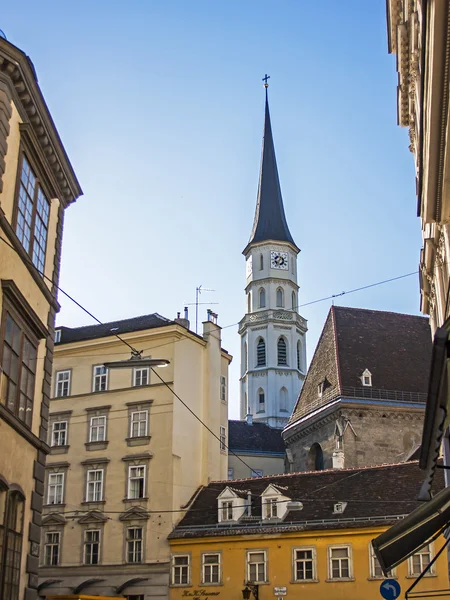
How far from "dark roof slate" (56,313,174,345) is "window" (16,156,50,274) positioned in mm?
21804

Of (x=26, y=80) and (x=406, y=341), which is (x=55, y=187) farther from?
(x=406, y=341)

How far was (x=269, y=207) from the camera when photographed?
95188 millimetres

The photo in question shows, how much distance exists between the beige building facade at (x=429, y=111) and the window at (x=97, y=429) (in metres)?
18.2

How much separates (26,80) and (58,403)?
26463 mm

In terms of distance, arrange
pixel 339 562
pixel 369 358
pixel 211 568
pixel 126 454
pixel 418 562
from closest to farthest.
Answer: pixel 418 562 → pixel 339 562 → pixel 211 568 → pixel 126 454 → pixel 369 358

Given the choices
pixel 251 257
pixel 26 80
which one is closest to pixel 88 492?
pixel 26 80

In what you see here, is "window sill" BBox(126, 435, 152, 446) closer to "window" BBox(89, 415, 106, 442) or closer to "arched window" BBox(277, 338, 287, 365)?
"window" BBox(89, 415, 106, 442)

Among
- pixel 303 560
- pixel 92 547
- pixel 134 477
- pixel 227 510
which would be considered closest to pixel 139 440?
pixel 134 477

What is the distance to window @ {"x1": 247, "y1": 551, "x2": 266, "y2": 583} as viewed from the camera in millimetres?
33250

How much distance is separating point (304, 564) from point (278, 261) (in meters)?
61.3

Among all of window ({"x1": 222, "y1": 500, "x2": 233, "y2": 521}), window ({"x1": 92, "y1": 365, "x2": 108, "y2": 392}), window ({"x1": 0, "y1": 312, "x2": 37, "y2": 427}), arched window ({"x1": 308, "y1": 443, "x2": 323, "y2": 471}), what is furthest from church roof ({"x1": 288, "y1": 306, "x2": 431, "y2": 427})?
window ({"x1": 0, "y1": 312, "x2": 37, "y2": 427})

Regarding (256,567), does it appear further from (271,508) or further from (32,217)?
(32,217)

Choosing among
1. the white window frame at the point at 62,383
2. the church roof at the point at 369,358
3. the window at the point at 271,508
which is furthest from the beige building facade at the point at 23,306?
the church roof at the point at 369,358

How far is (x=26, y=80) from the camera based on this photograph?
54.2ft
